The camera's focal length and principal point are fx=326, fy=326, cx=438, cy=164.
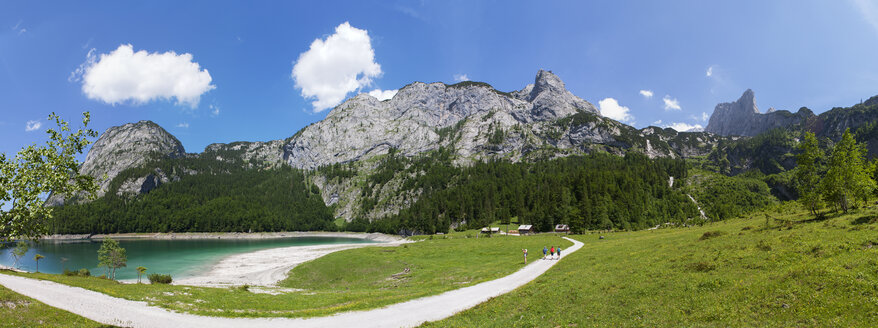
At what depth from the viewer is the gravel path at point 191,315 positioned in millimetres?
20422

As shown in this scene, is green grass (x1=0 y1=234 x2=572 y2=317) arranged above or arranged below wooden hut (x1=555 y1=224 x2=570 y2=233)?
above

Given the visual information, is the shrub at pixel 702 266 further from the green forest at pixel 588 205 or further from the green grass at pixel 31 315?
the green forest at pixel 588 205

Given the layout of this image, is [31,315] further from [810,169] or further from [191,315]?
[810,169]

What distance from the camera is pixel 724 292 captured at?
16.5m

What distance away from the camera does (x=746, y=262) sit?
21.1m

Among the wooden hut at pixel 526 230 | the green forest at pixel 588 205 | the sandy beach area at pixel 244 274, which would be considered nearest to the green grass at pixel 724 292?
the sandy beach area at pixel 244 274

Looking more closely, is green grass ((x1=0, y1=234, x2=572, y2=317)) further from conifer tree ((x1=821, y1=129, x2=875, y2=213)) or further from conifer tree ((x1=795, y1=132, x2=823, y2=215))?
conifer tree ((x1=821, y1=129, x2=875, y2=213))

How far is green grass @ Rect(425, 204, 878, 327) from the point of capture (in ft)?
41.3

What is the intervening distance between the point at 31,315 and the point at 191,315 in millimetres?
7455

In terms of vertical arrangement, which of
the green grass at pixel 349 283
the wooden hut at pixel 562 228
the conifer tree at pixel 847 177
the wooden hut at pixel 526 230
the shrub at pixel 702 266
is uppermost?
the conifer tree at pixel 847 177

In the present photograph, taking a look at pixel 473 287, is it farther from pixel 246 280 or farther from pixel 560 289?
pixel 246 280

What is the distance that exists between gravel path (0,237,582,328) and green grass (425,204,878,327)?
2658 mm

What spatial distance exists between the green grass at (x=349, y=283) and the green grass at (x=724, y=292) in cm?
1230

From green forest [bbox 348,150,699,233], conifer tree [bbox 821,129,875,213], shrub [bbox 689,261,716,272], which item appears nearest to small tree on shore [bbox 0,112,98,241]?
shrub [bbox 689,261,716,272]
